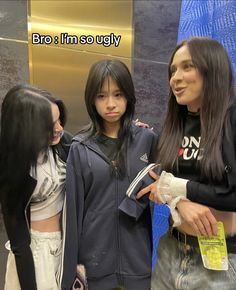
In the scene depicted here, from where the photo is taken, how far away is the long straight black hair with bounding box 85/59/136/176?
5.09 ft

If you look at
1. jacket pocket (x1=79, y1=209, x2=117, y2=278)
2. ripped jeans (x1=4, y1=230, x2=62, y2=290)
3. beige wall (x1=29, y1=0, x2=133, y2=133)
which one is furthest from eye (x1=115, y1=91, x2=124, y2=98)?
beige wall (x1=29, y1=0, x2=133, y2=133)

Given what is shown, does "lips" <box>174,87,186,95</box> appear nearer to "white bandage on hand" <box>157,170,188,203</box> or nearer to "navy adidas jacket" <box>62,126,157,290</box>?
"white bandage on hand" <box>157,170,188,203</box>

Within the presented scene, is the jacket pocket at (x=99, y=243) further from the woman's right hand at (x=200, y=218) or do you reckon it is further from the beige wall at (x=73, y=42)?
the beige wall at (x=73, y=42)

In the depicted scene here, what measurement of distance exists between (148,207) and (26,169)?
603 mm

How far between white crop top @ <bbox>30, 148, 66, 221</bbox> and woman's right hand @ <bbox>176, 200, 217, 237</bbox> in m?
0.68

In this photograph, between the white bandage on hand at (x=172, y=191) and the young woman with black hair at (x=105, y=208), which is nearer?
the white bandage on hand at (x=172, y=191)

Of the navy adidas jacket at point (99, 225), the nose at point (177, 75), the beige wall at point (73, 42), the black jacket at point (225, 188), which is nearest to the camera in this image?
the black jacket at point (225, 188)

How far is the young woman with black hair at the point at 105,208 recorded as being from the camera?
5.04 ft

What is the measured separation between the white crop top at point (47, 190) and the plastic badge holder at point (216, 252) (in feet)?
2.46

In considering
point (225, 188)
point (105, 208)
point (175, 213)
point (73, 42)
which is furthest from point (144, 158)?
point (73, 42)

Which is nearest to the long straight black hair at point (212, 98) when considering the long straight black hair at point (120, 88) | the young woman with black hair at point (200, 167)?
the young woman with black hair at point (200, 167)

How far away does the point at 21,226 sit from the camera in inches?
61.7

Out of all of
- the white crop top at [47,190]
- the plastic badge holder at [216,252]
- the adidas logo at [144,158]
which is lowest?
the plastic badge holder at [216,252]

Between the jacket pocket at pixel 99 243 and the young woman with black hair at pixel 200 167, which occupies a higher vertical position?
the young woman with black hair at pixel 200 167
